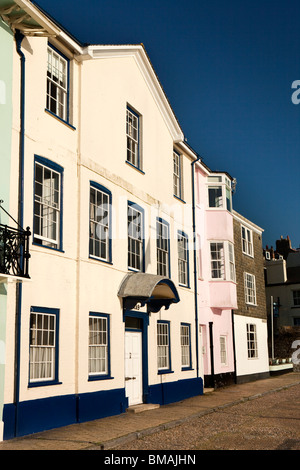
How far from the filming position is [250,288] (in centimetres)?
2936

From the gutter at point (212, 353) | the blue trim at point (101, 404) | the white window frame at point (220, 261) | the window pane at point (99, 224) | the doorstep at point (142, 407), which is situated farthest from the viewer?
the white window frame at point (220, 261)

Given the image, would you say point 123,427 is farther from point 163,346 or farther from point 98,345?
point 163,346

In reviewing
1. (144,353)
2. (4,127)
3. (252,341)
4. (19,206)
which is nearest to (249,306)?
(252,341)

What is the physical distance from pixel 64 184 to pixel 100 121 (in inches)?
114

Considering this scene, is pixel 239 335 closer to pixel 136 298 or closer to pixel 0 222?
pixel 136 298

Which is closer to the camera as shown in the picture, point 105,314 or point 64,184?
point 64,184

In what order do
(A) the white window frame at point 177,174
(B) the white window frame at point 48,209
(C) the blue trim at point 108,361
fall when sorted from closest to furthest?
(B) the white window frame at point 48,209 < (C) the blue trim at point 108,361 < (A) the white window frame at point 177,174

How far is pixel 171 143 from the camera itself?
20.6 metres

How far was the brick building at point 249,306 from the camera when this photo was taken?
2683cm

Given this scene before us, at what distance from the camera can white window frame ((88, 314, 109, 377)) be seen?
1423cm

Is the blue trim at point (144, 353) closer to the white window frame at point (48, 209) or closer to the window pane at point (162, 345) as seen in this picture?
the window pane at point (162, 345)

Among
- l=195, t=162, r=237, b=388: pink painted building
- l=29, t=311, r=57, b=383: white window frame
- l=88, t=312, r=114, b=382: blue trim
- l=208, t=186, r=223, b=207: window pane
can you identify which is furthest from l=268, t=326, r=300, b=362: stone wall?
l=29, t=311, r=57, b=383: white window frame

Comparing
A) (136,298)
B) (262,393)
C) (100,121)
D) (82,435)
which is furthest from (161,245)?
(82,435)

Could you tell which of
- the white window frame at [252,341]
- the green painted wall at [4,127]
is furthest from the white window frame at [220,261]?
the green painted wall at [4,127]
